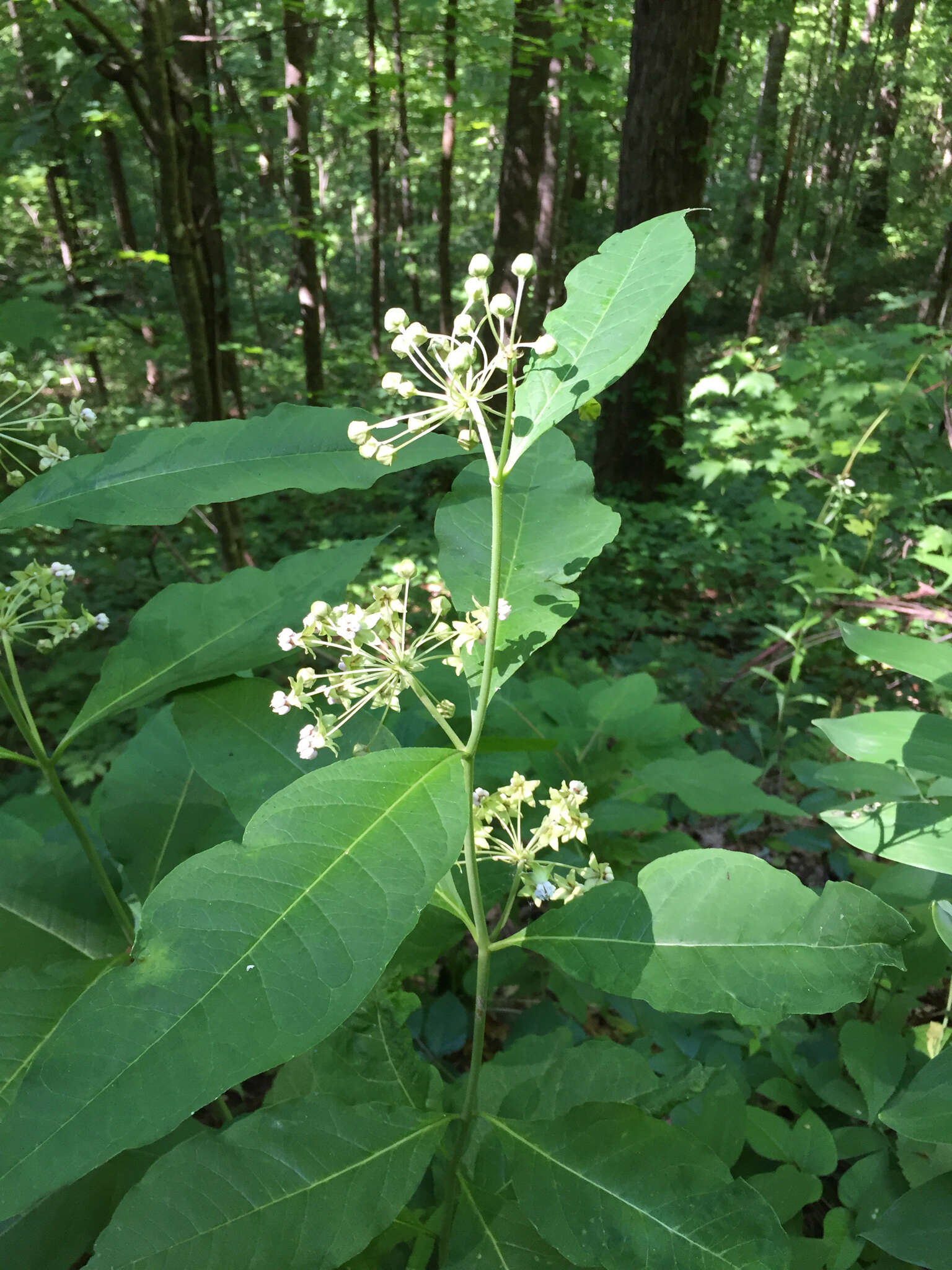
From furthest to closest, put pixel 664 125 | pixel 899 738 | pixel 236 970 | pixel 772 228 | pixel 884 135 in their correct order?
pixel 884 135
pixel 772 228
pixel 664 125
pixel 899 738
pixel 236 970

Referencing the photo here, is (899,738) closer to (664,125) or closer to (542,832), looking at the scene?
(542,832)

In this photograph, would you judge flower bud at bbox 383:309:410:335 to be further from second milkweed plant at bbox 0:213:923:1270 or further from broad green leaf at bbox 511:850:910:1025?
broad green leaf at bbox 511:850:910:1025

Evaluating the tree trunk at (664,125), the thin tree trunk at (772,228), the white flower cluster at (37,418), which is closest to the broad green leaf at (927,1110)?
the white flower cluster at (37,418)

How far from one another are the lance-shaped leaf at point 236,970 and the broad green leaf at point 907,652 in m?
0.88

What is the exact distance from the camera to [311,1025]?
0.64m

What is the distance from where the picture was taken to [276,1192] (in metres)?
0.95

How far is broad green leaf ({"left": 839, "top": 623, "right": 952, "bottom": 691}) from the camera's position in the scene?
1270mm

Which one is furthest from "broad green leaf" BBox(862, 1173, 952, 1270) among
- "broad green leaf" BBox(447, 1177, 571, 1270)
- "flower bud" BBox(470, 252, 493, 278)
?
"flower bud" BBox(470, 252, 493, 278)

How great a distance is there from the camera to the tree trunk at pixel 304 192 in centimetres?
838

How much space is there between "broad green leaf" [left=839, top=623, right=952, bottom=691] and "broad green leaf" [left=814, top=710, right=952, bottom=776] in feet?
0.23

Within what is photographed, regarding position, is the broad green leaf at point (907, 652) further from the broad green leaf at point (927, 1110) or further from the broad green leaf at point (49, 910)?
the broad green leaf at point (49, 910)

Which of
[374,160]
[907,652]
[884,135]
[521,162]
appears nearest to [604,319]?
[907,652]

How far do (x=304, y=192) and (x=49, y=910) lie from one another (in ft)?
34.7

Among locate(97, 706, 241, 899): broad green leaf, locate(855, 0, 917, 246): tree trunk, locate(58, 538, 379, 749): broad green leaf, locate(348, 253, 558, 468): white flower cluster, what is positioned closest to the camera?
locate(348, 253, 558, 468): white flower cluster
